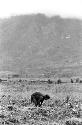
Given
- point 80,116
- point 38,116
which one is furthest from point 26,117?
point 80,116

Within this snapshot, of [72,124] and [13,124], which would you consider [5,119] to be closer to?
[13,124]

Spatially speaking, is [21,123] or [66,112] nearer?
[21,123]

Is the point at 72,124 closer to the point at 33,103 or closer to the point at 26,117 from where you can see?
the point at 26,117

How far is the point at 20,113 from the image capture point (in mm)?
23688

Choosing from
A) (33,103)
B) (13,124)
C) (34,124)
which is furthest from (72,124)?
(33,103)

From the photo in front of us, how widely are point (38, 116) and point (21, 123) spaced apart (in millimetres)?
3193

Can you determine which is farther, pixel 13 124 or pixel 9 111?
pixel 9 111

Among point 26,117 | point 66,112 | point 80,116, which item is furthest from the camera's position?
point 66,112

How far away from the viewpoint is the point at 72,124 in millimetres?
19594

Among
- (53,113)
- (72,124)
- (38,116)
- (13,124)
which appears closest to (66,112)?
(53,113)

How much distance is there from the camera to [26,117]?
2200cm

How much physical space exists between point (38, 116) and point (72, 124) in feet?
12.7

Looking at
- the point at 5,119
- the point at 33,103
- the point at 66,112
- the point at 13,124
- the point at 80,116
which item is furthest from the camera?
the point at 33,103

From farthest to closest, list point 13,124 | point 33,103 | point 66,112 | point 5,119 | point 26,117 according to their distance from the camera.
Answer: point 33,103
point 66,112
point 26,117
point 5,119
point 13,124
